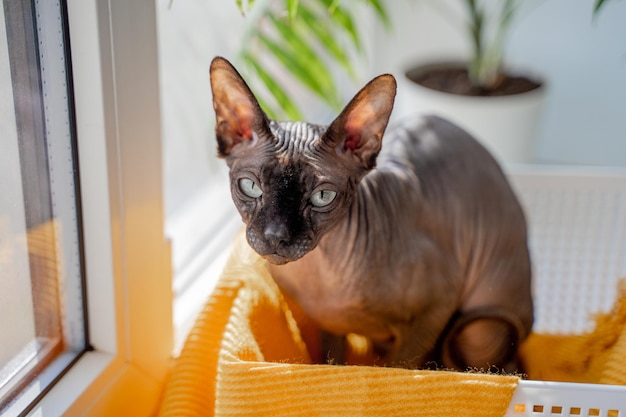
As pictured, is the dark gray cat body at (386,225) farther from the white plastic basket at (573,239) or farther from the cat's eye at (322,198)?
the white plastic basket at (573,239)

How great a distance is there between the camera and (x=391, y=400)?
694 millimetres

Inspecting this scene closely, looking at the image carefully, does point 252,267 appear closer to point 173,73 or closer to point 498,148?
point 173,73

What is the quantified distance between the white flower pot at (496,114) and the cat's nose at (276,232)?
90cm

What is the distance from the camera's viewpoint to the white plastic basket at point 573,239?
1.15 meters

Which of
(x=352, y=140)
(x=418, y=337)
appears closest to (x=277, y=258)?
(x=352, y=140)

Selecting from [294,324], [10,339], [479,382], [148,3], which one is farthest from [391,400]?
[148,3]

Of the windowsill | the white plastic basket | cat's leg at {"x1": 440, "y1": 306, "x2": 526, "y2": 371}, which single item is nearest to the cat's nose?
cat's leg at {"x1": 440, "y1": 306, "x2": 526, "y2": 371}

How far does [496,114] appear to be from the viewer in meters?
1.53

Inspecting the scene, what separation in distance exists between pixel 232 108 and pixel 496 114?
2.99 ft

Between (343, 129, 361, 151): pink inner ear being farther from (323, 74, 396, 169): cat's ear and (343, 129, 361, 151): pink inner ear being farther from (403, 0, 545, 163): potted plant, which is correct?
(403, 0, 545, 163): potted plant

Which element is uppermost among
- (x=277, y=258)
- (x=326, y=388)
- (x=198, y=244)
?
(x=277, y=258)

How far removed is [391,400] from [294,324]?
0.22m

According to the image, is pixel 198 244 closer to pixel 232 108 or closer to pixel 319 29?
pixel 319 29

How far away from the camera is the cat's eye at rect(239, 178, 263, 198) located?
0.71 meters
